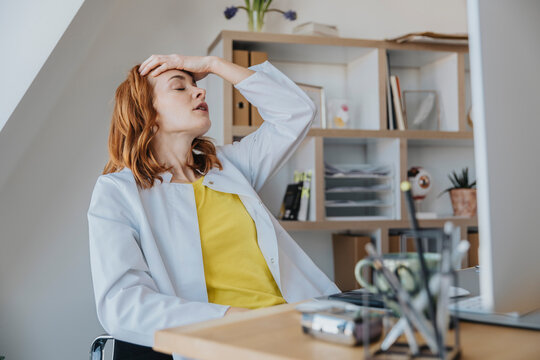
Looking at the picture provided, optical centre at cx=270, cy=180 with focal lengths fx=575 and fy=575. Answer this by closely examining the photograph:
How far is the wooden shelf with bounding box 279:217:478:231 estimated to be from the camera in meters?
2.83

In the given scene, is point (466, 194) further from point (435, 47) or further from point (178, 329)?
point (178, 329)

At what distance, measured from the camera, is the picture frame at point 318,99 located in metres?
3.01

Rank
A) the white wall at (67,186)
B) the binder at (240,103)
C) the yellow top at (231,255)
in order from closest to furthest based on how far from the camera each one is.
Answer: the yellow top at (231,255) → the white wall at (67,186) → the binder at (240,103)

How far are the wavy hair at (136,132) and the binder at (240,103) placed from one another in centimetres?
103

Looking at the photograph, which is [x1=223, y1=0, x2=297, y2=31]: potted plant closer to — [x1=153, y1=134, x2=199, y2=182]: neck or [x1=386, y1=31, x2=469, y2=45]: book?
[x1=386, y1=31, x2=469, y2=45]: book

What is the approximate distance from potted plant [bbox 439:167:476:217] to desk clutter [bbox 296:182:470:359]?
8.51 ft

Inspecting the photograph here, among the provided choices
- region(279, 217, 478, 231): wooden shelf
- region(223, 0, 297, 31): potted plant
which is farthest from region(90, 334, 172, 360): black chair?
region(223, 0, 297, 31): potted plant

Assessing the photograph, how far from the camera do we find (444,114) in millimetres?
3244

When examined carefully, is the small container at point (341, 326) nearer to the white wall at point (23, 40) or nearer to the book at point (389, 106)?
the white wall at point (23, 40)

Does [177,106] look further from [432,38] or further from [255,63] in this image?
[432,38]

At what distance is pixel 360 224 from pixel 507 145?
218cm

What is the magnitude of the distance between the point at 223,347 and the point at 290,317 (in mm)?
198

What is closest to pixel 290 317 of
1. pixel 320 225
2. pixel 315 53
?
pixel 320 225

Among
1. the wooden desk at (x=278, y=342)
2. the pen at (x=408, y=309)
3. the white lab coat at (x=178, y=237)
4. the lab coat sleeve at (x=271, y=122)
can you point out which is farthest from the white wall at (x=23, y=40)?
the pen at (x=408, y=309)
